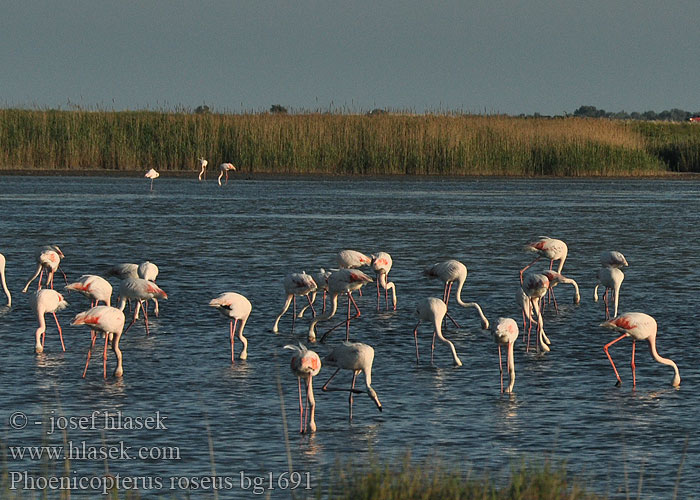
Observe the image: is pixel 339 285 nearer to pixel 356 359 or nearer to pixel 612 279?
pixel 612 279

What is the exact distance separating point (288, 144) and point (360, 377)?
3260cm

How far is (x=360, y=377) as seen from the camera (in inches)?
444

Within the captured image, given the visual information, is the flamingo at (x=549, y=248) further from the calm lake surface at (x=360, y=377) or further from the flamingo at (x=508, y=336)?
the flamingo at (x=508, y=336)

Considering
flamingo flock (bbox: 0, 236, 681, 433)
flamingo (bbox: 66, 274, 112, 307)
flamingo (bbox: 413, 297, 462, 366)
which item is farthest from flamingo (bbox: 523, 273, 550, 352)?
flamingo (bbox: 66, 274, 112, 307)

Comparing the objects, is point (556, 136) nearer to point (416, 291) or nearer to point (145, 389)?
point (416, 291)

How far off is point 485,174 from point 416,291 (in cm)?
2783

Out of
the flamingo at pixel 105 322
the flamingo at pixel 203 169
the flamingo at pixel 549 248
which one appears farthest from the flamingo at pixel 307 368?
the flamingo at pixel 203 169

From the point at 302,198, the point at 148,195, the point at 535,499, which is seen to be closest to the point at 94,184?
the point at 148,195

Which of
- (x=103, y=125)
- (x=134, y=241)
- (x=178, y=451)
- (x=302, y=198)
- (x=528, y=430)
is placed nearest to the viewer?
(x=178, y=451)

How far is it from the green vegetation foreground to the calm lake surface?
56.8 feet

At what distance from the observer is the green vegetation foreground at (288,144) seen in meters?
43.3

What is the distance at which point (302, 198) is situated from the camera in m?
34.1

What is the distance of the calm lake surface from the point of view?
8.64 m

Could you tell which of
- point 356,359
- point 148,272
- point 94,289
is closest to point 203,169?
point 148,272
